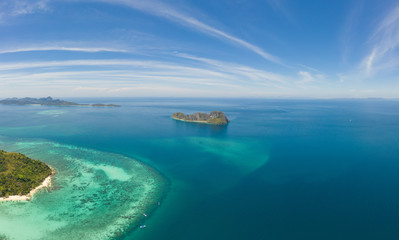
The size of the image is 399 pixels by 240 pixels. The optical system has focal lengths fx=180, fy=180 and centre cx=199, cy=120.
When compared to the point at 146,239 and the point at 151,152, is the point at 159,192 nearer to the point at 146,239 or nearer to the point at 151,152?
the point at 146,239

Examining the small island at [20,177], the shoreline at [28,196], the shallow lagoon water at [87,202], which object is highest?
the small island at [20,177]

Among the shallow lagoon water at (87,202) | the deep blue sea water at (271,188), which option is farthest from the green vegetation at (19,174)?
the deep blue sea water at (271,188)

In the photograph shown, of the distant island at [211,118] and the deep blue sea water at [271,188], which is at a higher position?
the distant island at [211,118]

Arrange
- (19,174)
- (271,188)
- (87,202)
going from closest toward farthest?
(87,202), (19,174), (271,188)

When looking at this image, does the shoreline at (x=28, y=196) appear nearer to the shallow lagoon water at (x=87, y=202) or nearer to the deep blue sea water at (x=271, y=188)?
the shallow lagoon water at (x=87, y=202)

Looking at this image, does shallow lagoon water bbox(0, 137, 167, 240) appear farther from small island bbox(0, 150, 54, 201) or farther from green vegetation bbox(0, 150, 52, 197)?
green vegetation bbox(0, 150, 52, 197)

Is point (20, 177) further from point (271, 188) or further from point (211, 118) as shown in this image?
point (211, 118)

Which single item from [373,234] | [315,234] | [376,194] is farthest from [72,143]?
[376,194]

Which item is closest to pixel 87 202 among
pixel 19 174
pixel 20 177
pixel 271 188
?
pixel 20 177
